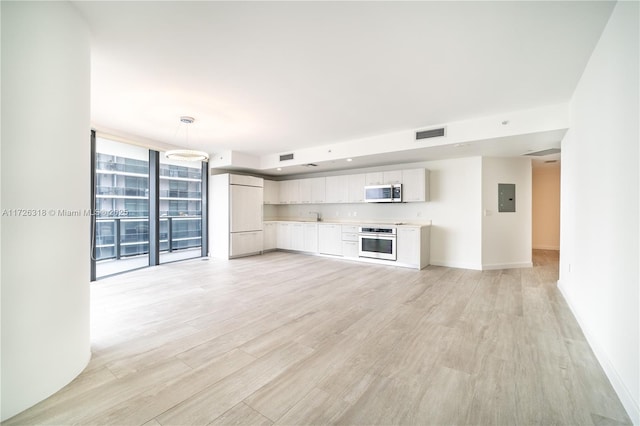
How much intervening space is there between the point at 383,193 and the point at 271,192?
374cm

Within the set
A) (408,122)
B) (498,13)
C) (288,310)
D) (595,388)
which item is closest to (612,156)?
(498,13)

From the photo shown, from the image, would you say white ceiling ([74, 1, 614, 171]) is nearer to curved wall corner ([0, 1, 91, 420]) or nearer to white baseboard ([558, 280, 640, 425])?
curved wall corner ([0, 1, 91, 420])

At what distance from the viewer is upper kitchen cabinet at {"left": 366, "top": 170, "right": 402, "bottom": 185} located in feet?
19.7

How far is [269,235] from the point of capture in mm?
7934

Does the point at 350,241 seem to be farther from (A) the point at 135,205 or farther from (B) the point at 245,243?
(A) the point at 135,205

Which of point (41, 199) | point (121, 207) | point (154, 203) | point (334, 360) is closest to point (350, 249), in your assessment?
point (334, 360)

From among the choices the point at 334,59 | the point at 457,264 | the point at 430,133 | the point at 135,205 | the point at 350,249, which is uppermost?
the point at 334,59

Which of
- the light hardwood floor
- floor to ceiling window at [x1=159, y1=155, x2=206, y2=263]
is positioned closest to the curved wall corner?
the light hardwood floor

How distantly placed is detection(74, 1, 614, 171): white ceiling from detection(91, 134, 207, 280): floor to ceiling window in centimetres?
110

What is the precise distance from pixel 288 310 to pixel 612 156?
3345 mm

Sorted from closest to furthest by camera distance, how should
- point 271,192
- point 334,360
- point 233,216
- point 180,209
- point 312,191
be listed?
point 334,360 < point 180,209 < point 233,216 < point 312,191 < point 271,192

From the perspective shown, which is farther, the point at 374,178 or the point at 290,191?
the point at 290,191

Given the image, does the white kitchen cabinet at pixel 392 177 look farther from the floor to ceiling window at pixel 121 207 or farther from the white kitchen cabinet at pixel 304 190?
the floor to ceiling window at pixel 121 207

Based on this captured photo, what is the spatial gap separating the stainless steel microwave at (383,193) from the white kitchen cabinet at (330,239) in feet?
3.63
